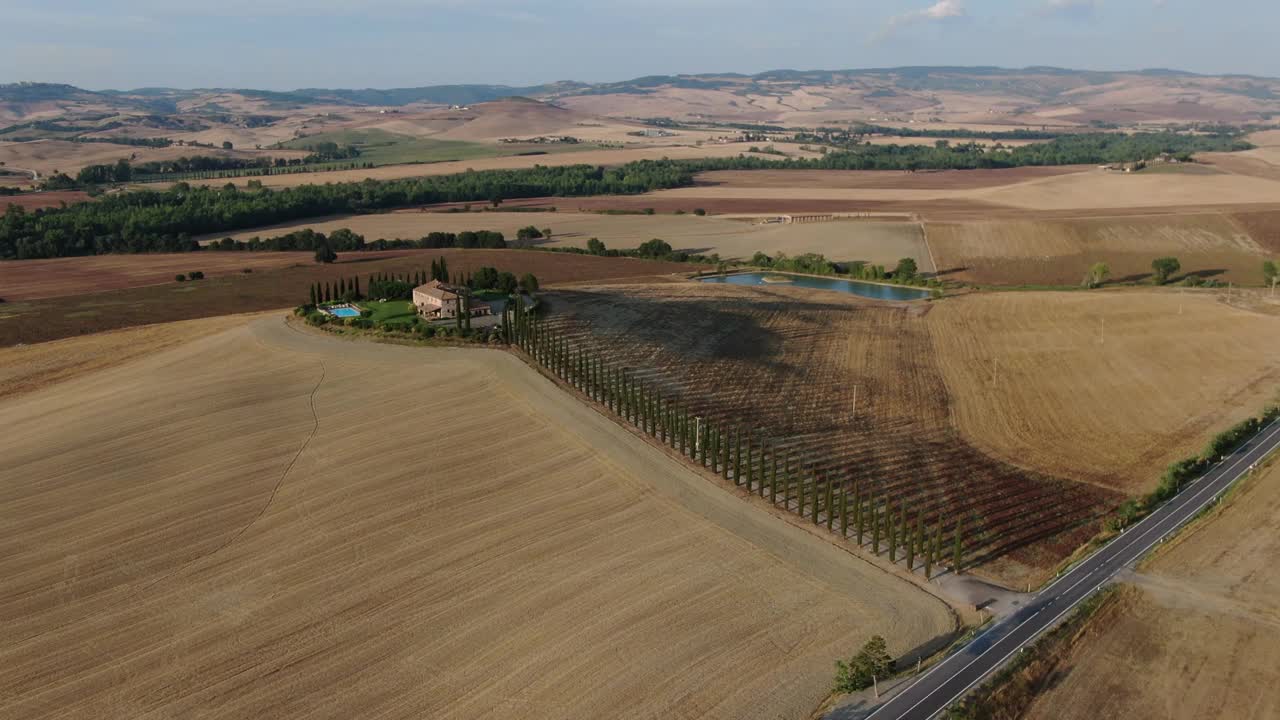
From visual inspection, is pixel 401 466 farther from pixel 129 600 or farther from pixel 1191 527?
pixel 1191 527

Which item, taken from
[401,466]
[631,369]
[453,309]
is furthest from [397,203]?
[401,466]

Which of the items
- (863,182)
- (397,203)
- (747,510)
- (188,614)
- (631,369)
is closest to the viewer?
(188,614)

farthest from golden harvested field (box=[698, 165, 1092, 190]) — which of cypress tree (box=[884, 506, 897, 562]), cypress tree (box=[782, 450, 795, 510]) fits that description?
cypress tree (box=[884, 506, 897, 562])

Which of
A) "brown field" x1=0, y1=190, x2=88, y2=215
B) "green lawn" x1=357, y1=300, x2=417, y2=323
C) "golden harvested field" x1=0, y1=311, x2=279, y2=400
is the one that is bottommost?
"golden harvested field" x1=0, y1=311, x2=279, y2=400

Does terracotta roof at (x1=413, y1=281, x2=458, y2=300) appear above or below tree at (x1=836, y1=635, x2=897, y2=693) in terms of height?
above

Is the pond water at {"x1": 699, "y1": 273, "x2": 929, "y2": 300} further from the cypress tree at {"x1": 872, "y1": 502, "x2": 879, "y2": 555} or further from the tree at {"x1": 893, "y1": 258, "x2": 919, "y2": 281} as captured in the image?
the cypress tree at {"x1": 872, "y1": 502, "x2": 879, "y2": 555}
